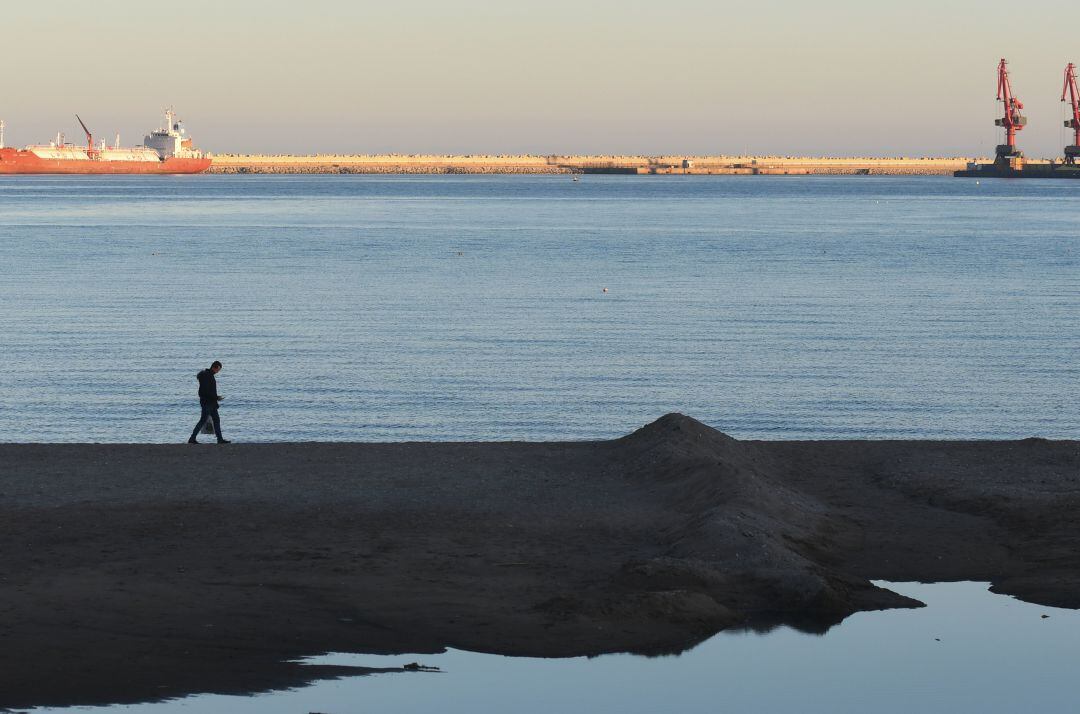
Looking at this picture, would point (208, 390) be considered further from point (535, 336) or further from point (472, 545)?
point (535, 336)

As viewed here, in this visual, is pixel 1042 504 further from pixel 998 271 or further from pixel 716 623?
pixel 998 271

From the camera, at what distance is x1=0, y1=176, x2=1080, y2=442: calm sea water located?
29.9 m

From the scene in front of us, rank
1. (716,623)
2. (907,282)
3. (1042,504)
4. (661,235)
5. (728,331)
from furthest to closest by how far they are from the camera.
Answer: (661,235) → (907,282) → (728,331) → (1042,504) → (716,623)

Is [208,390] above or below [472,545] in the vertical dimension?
above

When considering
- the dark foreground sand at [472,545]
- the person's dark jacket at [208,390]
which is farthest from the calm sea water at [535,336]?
the dark foreground sand at [472,545]

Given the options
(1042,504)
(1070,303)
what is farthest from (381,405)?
(1070,303)

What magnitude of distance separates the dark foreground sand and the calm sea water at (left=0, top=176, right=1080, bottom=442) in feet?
24.6

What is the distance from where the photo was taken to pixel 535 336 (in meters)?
43.5

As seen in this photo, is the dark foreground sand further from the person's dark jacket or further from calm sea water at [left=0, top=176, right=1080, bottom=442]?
calm sea water at [left=0, top=176, right=1080, bottom=442]

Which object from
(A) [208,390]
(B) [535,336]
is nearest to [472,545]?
(A) [208,390]

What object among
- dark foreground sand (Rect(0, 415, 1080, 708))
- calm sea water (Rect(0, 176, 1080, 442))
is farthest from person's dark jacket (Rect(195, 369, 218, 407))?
calm sea water (Rect(0, 176, 1080, 442))

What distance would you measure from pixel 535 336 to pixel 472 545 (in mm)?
27633

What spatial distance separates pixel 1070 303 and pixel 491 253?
36.1m

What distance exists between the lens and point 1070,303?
56500 mm
